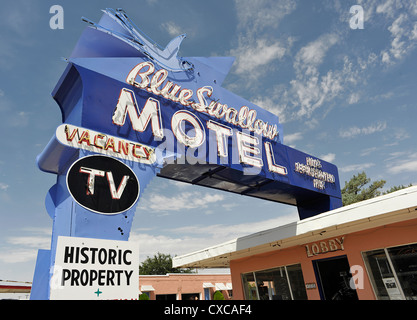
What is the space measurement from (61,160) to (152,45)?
565 centimetres

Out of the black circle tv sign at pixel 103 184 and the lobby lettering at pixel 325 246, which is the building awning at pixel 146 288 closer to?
the lobby lettering at pixel 325 246

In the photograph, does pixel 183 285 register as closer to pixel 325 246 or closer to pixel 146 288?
pixel 146 288

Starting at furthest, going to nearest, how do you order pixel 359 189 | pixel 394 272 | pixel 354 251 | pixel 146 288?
pixel 359 189
pixel 146 288
pixel 354 251
pixel 394 272

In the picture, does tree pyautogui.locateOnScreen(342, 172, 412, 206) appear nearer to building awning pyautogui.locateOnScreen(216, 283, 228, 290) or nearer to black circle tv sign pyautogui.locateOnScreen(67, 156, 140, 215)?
building awning pyautogui.locateOnScreen(216, 283, 228, 290)

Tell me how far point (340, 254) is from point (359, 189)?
3803 cm

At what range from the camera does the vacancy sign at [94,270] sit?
4.85 metres

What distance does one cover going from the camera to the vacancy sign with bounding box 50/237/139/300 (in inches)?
191

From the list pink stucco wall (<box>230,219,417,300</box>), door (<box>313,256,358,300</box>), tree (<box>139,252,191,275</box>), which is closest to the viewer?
pink stucco wall (<box>230,219,417,300</box>)

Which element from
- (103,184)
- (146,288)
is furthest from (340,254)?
(146,288)

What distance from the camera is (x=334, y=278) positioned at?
11969mm

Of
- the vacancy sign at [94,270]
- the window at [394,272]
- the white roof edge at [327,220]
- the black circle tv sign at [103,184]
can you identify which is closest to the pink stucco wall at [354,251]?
the window at [394,272]

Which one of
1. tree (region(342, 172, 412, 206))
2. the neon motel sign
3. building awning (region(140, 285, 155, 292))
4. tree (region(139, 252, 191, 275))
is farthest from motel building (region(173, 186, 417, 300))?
tree (region(139, 252, 191, 275))

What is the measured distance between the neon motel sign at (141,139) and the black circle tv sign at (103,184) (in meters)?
0.02
